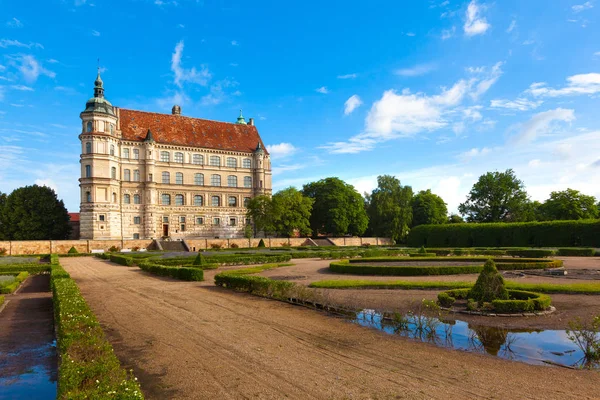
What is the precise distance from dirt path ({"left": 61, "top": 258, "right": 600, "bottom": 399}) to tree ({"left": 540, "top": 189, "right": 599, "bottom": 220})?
202 ft

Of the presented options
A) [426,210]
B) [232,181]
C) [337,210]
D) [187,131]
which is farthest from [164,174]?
[426,210]

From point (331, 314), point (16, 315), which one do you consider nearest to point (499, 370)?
point (331, 314)

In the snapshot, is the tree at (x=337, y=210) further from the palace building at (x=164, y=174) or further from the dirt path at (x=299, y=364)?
the dirt path at (x=299, y=364)

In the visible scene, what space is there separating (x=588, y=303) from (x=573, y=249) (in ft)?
97.5

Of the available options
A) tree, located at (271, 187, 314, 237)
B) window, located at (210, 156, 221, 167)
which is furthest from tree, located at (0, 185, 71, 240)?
tree, located at (271, 187, 314, 237)

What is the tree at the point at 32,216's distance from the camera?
58.2 meters

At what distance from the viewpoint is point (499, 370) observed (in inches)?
298

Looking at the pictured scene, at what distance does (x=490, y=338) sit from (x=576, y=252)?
35354 millimetres

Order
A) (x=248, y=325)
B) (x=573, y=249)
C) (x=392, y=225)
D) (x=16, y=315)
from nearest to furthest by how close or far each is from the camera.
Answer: (x=248, y=325), (x=16, y=315), (x=573, y=249), (x=392, y=225)

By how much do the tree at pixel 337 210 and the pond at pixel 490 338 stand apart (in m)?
59.5

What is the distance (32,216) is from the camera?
5844 centimetres

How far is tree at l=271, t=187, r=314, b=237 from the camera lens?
62.0 m

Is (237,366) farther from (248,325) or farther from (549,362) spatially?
(549,362)

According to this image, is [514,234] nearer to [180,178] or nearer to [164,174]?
[180,178]
